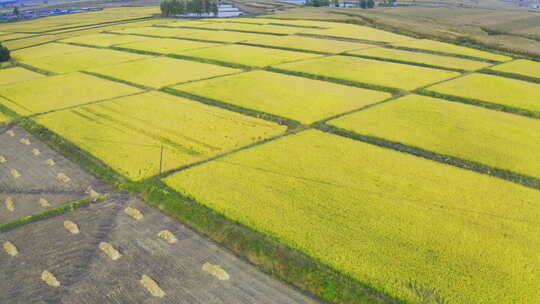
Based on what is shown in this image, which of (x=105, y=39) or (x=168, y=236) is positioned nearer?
(x=168, y=236)

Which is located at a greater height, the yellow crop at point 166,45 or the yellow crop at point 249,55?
the yellow crop at point 166,45

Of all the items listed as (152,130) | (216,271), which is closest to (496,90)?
(152,130)

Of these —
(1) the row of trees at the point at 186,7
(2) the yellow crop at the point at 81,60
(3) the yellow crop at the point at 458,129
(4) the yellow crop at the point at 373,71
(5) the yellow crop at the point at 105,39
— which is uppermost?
(1) the row of trees at the point at 186,7

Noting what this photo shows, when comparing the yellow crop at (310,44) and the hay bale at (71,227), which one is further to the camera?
the yellow crop at (310,44)

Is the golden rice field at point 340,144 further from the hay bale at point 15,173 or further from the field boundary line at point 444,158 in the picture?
the hay bale at point 15,173

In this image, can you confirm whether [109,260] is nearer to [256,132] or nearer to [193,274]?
[193,274]

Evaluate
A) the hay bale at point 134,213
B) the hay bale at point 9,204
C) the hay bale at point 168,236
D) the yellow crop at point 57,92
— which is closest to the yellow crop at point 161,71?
the yellow crop at point 57,92

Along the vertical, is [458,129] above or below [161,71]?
below

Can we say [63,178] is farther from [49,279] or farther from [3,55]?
[3,55]
